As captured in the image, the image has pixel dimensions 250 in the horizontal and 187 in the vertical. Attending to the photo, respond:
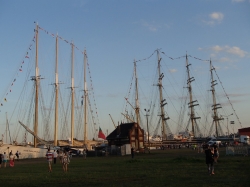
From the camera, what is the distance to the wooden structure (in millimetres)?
70438

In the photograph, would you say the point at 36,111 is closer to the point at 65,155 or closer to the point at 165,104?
A: the point at 65,155

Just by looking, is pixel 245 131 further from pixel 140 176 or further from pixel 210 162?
pixel 140 176

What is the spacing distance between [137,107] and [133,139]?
700 inches

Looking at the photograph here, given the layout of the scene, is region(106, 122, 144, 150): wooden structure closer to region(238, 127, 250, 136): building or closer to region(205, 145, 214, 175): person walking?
region(238, 127, 250, 136): building

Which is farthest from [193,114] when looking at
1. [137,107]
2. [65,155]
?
[65,155]

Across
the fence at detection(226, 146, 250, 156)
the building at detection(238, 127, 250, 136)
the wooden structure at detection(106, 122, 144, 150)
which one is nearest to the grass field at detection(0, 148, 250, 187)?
the fence at detection(226, 146, 250, 156)

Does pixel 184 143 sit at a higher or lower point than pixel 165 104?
lower

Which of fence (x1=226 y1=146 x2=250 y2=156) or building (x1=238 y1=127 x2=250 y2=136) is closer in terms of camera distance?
fence (x1=226 y1=146 x2=250 y2=156)

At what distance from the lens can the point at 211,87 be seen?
127 metres

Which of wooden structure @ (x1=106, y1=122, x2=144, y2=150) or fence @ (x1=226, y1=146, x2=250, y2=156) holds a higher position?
wooden structure @ (x1=106, y1=122, x2=144, y2=150)

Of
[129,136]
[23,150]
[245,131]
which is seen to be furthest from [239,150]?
[245,131]

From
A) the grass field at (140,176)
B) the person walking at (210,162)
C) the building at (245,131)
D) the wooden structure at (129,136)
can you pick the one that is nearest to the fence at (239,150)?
the grass field at (140,176)

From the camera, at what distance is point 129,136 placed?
70125 mm

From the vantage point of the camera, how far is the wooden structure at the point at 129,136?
70438 mm
